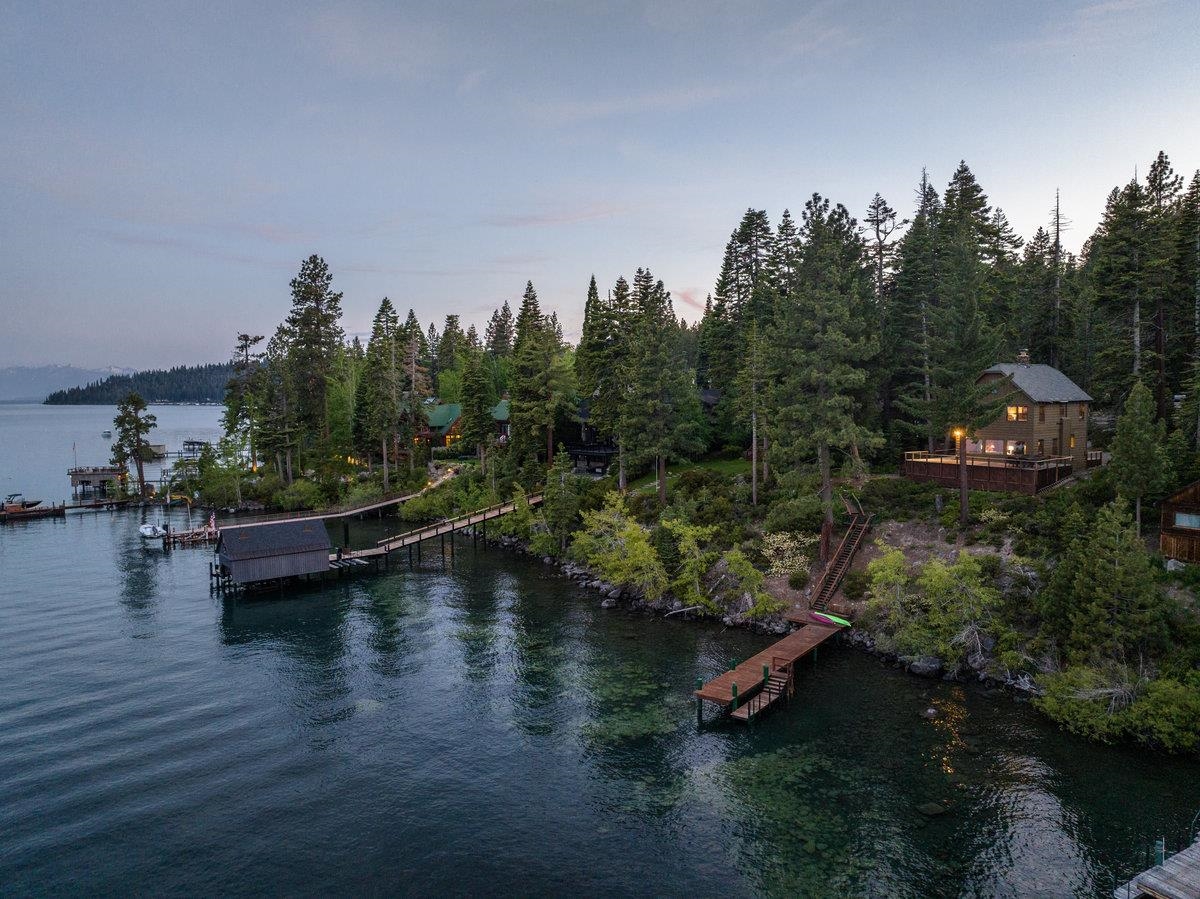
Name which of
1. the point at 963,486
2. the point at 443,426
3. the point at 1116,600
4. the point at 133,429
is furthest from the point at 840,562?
the point at 133,429

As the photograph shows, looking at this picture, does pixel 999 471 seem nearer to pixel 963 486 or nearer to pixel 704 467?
pixel 963 486

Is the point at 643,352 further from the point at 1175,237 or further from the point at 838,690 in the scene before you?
the point at 1175,237

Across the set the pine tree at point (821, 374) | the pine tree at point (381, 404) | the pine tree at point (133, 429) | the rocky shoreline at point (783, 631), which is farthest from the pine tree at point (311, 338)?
the pine tree at point (821, 374)

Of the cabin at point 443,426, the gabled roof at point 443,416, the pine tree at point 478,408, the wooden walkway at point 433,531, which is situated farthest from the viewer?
the gabled roof at point 443,416

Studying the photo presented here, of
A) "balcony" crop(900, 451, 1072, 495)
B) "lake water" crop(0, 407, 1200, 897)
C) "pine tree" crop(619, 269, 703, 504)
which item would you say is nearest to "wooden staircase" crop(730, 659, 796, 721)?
"lake water" crop(0, 407, 1200, 897)

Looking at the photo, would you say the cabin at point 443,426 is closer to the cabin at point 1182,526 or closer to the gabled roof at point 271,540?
the gabled roof at point 271,540

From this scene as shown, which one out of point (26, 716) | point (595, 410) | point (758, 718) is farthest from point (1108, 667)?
point (26, 716)
